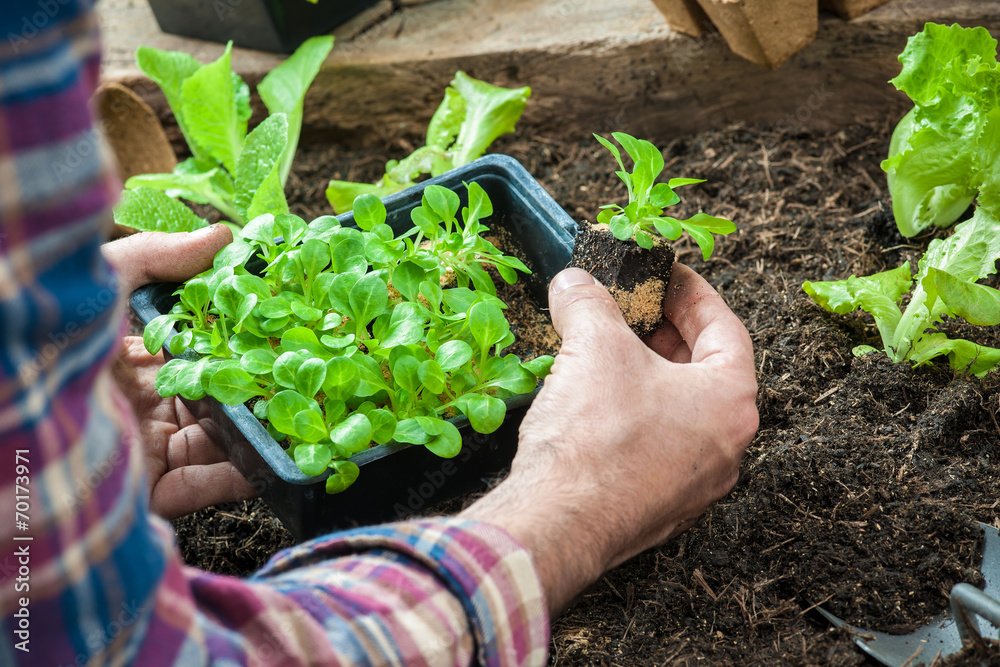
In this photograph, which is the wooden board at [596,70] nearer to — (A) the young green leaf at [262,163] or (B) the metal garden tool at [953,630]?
(A) the young green leaf at [262,163]

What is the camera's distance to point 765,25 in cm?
175

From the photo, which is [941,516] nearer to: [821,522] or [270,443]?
[821,522]

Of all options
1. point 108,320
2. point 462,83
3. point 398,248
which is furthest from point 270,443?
point 462,83

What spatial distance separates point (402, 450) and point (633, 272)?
0.43m

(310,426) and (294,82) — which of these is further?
(294,82)

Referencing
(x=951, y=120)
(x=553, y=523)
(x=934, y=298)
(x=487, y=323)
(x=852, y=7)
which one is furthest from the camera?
(x=852, y=7)

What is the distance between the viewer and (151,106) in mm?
2236

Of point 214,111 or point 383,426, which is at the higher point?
point 214,111

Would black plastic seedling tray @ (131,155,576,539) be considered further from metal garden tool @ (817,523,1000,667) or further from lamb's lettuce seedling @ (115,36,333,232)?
metal garden tool @ (817,523,1000,667)

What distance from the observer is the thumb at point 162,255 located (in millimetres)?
1263

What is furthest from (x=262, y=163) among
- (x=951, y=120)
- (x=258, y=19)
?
(x=951, y=120)

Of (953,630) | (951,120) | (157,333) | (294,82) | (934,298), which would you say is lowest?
(953,630)

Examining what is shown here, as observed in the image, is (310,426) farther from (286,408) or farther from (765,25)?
(765,25)

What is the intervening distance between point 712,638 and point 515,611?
453 mm
